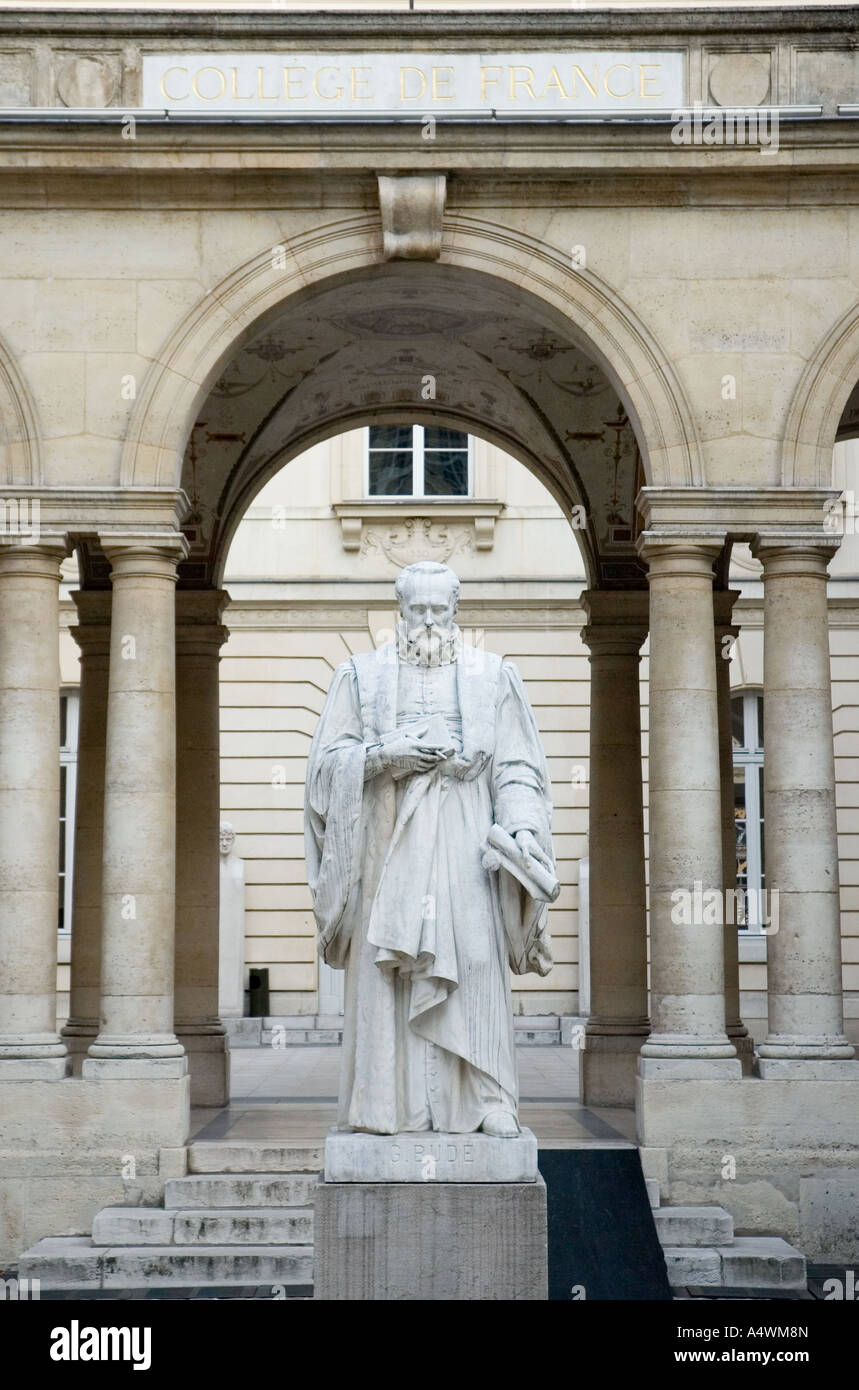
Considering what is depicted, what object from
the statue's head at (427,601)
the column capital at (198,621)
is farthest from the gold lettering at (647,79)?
the statue's head at (427,601)

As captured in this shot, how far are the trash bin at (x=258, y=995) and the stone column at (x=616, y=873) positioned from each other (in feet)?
31.7

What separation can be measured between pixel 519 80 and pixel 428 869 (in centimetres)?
806

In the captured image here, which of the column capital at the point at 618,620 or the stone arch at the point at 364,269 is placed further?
the column capital at the point at 618,620

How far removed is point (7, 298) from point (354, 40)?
3.10 metres

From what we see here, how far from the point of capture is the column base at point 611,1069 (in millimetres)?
16328

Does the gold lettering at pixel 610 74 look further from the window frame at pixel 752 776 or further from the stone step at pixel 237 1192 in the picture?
the window frame at pixel 752 776

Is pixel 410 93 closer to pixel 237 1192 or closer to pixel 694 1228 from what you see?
pixel 237 1192

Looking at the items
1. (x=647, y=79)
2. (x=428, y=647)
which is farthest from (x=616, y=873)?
(x=428, y=647)

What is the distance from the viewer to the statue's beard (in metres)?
7.50

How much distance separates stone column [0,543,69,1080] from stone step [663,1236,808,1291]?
436 cm

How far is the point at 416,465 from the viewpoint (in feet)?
89.7

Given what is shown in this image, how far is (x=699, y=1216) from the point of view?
12180 mm
